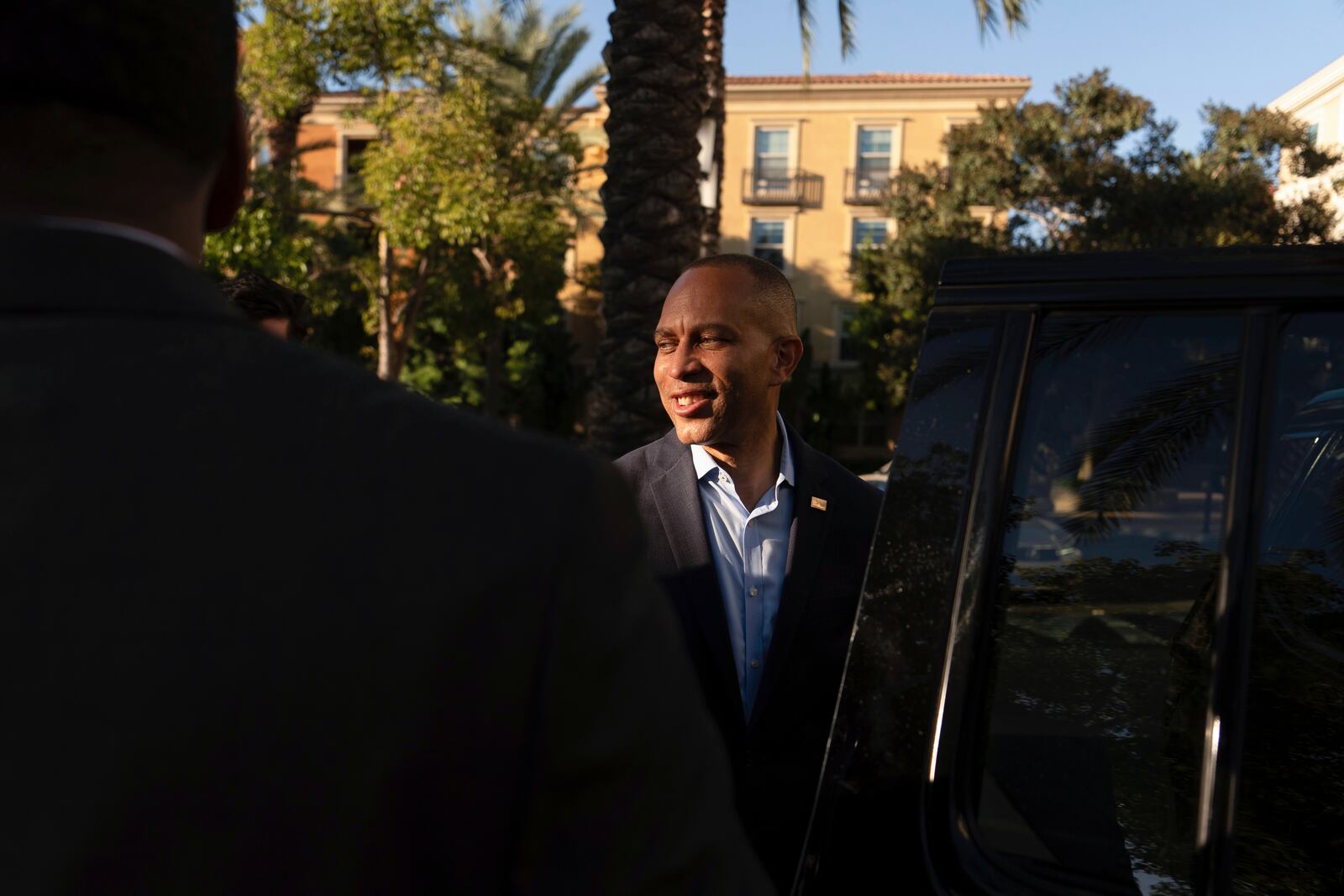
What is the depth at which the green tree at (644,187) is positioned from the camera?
20.4 feet

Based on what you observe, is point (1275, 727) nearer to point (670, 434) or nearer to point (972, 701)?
point (972, 701)

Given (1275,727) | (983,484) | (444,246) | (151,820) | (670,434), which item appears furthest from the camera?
(444,246)

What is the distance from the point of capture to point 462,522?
2.43ft

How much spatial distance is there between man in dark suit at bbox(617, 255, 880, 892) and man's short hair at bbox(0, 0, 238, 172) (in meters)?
1.67

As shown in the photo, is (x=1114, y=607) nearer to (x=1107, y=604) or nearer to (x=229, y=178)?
(x=1107, y=604)

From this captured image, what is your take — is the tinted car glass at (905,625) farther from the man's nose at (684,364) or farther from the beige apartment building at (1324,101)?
the beige apartment building at (1324,101)

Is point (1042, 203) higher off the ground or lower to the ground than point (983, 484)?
higher

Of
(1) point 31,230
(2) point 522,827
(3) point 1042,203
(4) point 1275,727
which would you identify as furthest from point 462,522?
(3) point 1042,203

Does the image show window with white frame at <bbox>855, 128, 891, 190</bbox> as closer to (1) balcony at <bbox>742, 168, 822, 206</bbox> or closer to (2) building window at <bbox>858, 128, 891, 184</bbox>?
(2) building window at <bbox>858, 128, 891, 184</bbox>

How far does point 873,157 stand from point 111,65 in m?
34.7

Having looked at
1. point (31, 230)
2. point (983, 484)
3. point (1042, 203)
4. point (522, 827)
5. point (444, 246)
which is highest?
point (1042, 203)

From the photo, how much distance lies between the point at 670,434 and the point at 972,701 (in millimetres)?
1381

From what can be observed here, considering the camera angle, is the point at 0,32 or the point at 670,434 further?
the point at 670,434

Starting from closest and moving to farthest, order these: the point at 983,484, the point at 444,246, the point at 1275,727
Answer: the point at 1275,727 < the point at 983,484 < the point at 444,246
